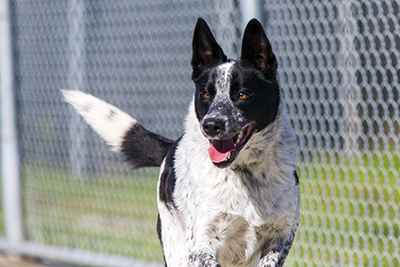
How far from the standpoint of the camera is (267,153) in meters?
2.76

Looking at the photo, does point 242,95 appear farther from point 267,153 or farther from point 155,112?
point 155,112

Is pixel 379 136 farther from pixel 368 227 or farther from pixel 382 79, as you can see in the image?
pixel 368 227

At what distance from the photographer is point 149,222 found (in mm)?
4801

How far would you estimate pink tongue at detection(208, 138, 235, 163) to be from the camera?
2.58 m

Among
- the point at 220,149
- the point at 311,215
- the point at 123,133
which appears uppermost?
the point at 220,149

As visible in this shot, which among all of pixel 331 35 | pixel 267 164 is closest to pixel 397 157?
pixel 331 35

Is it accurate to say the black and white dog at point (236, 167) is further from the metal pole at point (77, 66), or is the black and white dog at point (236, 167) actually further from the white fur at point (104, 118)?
the metal pole at point (77, 66)

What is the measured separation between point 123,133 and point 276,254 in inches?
45.0

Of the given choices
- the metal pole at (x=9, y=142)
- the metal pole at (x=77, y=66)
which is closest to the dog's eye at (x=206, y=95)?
the metal pole at (x=77, y=66)

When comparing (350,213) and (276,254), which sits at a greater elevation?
(276,254)

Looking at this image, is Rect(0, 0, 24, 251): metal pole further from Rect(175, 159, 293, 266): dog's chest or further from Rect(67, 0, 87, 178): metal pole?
Rect(175, 159, 293, 266): dog's chest

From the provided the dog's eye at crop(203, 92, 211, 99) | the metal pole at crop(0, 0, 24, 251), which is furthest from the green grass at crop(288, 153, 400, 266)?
the metal pole at crop(0, 0, 24, 251)

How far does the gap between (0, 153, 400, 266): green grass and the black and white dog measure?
902 mm

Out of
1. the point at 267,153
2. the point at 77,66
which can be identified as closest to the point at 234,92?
the point at 267,153
